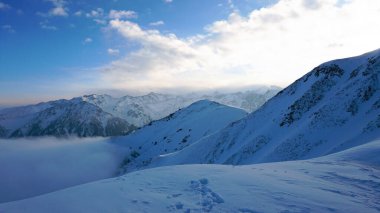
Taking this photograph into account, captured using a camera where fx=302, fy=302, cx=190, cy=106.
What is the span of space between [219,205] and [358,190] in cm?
682

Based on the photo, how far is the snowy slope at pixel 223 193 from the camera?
10.2 m

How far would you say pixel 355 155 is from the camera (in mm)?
20562

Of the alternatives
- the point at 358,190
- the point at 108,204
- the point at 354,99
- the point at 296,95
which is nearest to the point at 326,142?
the point at 354,99

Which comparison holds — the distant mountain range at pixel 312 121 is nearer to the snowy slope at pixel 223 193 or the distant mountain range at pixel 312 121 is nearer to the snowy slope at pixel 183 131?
the snowy slope at pixel 223 193

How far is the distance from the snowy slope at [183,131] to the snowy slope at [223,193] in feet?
415

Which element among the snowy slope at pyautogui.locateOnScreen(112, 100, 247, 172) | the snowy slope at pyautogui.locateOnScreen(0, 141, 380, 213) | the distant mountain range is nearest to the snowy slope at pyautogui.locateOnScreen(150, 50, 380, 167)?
the distant mountain range

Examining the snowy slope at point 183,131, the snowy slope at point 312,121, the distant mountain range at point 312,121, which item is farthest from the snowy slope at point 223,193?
the snowy slope at point 183,131

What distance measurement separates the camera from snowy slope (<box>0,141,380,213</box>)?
1023 centimetres

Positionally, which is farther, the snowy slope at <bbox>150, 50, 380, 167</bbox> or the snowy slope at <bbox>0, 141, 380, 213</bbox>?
the snowy slope at <bbox>150, 50, 380, 167</bbox>

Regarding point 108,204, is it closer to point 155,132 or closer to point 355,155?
point 355,155

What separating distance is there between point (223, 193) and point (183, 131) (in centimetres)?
15345

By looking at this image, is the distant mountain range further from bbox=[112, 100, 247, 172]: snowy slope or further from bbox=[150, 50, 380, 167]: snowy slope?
bbox=[112, 100, 247, 172]: snowy slope

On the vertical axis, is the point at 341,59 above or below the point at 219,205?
above

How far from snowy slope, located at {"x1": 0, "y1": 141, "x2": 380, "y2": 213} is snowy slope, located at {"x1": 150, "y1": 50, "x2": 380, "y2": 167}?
26.4m
